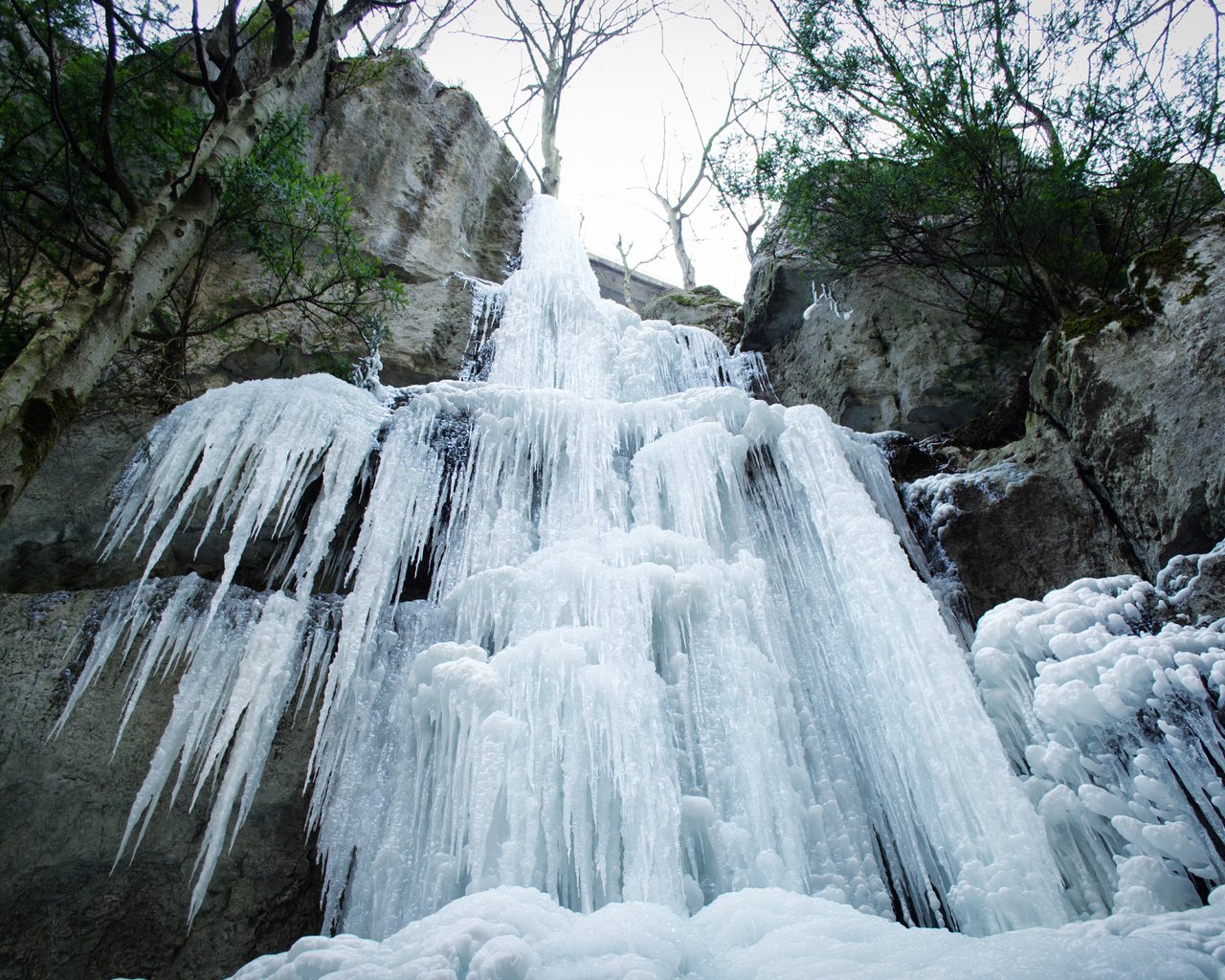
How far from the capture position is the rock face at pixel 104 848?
3.76m

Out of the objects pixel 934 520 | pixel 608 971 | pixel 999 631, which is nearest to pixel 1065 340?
pixel 934 520

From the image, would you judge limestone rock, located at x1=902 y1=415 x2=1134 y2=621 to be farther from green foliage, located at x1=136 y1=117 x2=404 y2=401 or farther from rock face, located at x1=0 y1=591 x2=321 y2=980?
green foliage, located at x1=136 y1=117 x2=404 y2=401

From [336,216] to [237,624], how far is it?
3918 mm

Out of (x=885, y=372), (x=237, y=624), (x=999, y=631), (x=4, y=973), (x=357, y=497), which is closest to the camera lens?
(x=4, y=973)

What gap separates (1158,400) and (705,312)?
700cm

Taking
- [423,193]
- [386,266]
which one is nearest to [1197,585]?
[386,266]

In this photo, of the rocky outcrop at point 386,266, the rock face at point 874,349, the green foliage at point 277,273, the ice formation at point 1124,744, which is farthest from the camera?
the rock face at point 874,349

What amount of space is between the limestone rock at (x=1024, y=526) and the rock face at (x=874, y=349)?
166 centimetres

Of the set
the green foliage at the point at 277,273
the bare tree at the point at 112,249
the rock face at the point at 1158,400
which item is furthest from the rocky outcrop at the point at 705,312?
the bare tree at the point at 112,249

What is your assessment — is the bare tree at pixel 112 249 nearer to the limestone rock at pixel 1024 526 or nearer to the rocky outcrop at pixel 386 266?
the rocky outcrop at pixel 386 266

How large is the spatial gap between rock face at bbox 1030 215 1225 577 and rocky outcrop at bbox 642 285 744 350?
5.15m

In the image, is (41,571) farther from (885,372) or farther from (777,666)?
(885,372)

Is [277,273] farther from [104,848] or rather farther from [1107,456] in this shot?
[1107,456]

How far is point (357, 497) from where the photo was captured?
18.4 feet
